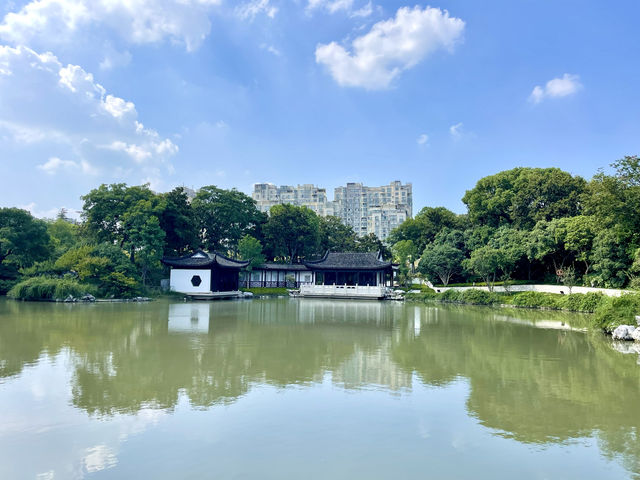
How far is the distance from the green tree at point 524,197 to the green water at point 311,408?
22888 millimetres

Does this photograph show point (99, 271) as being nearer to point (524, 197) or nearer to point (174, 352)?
point (174, 352)

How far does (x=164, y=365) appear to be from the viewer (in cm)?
909

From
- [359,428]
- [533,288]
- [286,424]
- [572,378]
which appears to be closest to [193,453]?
[286,424]

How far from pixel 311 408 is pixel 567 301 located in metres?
23.2

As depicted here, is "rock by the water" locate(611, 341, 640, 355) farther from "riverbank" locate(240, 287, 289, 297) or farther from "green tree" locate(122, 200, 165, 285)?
"riverbank" locate(240, 287, 289, 297)

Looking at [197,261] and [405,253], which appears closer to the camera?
[197,261]

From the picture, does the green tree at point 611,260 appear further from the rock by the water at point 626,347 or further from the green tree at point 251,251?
the green tree at point 251,251

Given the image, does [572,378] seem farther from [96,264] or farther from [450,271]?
[450,271]

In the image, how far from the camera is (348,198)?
118m

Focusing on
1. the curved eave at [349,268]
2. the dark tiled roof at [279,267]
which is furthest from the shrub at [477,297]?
the dark tiled roof at [279,267]

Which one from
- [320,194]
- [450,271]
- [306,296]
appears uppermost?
[320,194]

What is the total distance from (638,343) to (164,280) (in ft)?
101

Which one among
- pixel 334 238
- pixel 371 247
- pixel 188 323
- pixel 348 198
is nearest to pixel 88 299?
pixel 188 323

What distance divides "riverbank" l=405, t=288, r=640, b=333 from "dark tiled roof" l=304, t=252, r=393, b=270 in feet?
13.1
